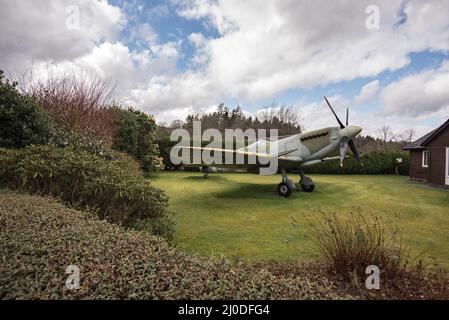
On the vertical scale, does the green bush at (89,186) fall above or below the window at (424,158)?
below

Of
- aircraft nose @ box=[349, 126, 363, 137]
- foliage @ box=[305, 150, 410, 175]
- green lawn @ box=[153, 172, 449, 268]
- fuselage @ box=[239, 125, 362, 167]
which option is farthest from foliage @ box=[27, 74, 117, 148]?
foliage @ box=[305, 150, 410, 175]

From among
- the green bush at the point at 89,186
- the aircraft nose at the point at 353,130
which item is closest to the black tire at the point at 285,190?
A: the aircraft nose at the point at 353,130

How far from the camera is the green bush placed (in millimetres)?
4613

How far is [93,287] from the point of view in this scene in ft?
5.84

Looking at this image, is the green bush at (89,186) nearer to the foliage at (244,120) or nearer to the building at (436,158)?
the building at (436,158)

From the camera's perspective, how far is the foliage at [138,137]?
51.1 feet

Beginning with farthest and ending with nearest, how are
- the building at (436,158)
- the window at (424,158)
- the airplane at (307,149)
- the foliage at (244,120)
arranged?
the foliage at (244,120), the window at (424,158), the building at (436,158), the airplane at (307,149)

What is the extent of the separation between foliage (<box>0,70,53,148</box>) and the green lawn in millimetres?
4415

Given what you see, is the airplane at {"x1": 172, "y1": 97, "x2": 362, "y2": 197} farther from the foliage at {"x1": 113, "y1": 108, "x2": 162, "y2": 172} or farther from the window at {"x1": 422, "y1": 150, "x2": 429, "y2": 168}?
the window at {"x1": 422, "y1": 150, "x2": 429, "y2": 168}

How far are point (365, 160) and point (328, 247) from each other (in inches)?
825

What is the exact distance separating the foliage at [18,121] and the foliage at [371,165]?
60.3ft

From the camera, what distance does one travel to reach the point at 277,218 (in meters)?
6.80
